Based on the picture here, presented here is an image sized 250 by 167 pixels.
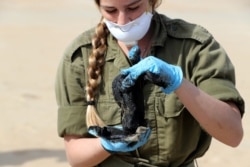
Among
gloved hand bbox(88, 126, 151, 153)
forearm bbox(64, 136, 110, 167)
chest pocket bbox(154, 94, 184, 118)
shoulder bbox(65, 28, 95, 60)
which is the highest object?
shoulder bbox(65, 28, 95, 60)

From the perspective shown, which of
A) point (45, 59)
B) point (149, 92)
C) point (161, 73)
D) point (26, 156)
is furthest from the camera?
point (45, 59)

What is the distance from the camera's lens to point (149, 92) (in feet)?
7.61

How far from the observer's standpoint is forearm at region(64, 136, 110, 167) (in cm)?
236

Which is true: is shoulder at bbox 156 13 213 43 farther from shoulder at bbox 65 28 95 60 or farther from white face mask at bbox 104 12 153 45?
shoulder at bbox 65 28 95 60

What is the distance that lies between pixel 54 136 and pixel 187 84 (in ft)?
11.7

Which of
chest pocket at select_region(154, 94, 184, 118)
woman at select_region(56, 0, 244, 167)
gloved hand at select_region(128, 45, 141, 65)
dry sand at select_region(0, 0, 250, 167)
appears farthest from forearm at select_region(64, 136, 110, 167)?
dry sand at select_region(0, 0, 250, 167)

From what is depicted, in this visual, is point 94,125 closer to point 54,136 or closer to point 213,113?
point 213,113

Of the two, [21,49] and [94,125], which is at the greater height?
[94,125]

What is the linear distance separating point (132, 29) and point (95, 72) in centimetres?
20

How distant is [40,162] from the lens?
5086 millimetres

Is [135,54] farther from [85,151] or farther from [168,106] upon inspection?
[85,151]

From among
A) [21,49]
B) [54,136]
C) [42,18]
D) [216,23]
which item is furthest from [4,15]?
[54,136]

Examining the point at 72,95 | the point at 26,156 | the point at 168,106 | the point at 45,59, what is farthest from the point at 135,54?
the point at 45,59

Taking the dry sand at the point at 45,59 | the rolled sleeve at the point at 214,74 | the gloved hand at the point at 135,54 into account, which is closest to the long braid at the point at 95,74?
the gloved hand at the point at 135,54
